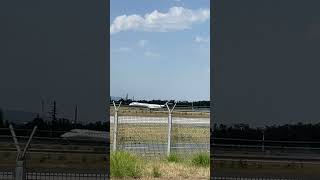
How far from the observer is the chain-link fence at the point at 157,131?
11.4 m

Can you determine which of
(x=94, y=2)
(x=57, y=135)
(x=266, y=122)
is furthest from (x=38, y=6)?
(x=266, y=122)

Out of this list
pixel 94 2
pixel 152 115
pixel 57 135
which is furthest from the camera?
pixel 152 115

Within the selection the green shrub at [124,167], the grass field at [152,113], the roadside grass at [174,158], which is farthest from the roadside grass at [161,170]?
the grass field at [152,113]

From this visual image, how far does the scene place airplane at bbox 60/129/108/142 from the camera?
26.1ft

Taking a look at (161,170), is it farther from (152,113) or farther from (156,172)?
(152,113)

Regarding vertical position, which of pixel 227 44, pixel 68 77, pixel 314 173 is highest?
pixel 227 44

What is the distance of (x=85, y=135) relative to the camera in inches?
315

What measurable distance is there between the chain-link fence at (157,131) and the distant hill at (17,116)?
10.8ft

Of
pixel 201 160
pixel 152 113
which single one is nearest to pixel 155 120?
pixel 152 113

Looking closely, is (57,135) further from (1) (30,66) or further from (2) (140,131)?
(2) (140,131)

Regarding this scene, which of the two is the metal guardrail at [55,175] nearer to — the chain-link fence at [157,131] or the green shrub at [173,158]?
the green shrub at [173,158]

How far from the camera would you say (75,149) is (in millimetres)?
8016

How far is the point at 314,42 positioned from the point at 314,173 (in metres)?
1.84

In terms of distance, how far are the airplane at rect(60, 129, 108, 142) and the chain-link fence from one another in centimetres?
310
